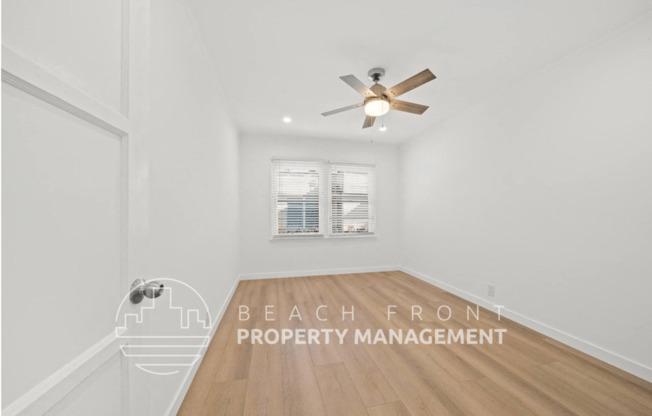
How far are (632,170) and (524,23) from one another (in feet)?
4.48

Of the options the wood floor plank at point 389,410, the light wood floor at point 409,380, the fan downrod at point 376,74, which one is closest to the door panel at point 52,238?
the light wood floor at point 409,380

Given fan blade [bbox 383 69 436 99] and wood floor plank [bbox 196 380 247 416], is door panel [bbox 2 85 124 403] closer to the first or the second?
wood floor plank [bbox 196 380 247 416]

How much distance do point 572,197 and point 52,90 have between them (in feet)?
10.3

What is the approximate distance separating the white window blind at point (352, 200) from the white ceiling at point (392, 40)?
1.76 m

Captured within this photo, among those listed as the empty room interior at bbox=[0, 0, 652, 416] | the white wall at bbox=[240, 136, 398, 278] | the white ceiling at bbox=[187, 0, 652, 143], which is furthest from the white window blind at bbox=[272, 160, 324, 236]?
the white ceiling at bbox=[187, 0, 652, 143]

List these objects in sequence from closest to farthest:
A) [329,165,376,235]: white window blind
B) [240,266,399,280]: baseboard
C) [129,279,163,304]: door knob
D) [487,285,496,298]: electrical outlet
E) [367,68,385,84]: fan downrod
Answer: [129,279,163,304]: door knob → [367,68,385,84]: fan downrod → [487,285,496,298]: electrical outlet → [240,266,399,280]: baseboard → [329,165,376,235]: white window blind

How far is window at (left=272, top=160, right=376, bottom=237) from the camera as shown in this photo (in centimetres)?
427

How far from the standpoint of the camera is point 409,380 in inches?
63.8

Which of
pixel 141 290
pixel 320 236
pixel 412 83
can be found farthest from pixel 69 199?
pixel 320 236

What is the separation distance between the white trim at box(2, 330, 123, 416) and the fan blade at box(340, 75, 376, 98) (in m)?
2.05

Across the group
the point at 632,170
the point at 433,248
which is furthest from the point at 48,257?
the point at 433,248

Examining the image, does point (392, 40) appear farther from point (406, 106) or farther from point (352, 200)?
point (352, 200)

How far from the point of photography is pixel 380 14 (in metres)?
1.73

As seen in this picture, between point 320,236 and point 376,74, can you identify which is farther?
point 320,236
